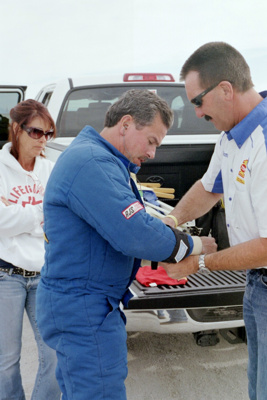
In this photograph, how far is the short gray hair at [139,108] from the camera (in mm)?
1947

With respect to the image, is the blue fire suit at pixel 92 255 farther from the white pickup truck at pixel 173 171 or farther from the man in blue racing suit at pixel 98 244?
the white pickup truck at pixel 173 171

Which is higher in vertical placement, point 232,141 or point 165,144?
point 232,141

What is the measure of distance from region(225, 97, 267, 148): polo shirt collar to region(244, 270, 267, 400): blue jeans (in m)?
0.59

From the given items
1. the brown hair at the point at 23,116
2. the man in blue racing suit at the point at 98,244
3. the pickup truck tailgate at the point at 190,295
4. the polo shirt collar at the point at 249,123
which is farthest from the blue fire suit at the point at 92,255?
the brown hair at the point at 23,116

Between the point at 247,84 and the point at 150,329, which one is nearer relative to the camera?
the point at 247,84

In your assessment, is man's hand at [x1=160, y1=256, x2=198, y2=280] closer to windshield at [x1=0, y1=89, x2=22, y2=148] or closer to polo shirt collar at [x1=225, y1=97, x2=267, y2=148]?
polo shirt collar at [x1=225, y1=97, x2=267, y2=148]

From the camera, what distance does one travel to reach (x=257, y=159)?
189 centimetres

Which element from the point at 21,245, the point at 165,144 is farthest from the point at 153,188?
the point at 21,245

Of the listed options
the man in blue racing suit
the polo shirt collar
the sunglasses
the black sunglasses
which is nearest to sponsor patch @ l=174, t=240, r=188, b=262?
the man in blue racing suit

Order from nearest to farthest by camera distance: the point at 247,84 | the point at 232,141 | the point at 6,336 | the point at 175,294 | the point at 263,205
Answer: the point at 263,205 → the point at 247,84 → the point at 232,141 → the point at 6,336 → the point at 175,294

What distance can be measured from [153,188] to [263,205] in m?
2.16

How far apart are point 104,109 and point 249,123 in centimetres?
334

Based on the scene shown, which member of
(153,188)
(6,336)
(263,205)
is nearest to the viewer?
(263,205)

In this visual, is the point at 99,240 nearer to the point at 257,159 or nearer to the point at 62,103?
the point at 257,159
